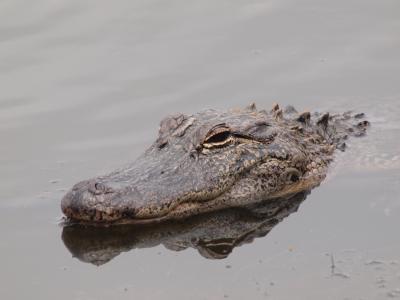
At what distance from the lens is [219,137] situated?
321 inches

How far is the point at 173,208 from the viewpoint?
7707 mm

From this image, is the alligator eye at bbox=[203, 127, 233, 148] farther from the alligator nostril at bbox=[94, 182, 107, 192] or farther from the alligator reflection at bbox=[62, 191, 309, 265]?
the alligator nostril at bbox=[94, 182, 107, 192]

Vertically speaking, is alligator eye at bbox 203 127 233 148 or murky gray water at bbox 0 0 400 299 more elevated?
alligator eye at bbox 203 127 233 148

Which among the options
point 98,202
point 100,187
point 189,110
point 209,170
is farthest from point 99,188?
point 189,110

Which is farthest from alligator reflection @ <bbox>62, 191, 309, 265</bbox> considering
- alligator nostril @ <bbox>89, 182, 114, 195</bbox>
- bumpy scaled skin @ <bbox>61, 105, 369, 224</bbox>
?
alligator nostril @ <bbox>89, 182, 114, 195</bbox>

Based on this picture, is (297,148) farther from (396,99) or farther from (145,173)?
(396,99)

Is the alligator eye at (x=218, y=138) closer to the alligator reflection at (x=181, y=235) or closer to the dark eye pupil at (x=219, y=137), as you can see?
the dark eye pupil at (x=219, y=137)

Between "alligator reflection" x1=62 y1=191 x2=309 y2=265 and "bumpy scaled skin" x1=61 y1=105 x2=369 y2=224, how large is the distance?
105 millimetres

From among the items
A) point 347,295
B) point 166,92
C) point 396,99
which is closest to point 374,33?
point 396,99

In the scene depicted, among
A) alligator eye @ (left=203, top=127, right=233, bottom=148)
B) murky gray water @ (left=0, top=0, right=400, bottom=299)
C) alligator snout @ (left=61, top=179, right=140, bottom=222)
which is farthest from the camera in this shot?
alligator eye @ (left=203, top=127, right=233, bottom=148)

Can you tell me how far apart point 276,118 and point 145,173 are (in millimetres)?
1737

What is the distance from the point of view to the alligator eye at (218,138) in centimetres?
810

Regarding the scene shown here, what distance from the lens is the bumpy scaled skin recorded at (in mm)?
7410

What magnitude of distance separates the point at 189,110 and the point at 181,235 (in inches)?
148
